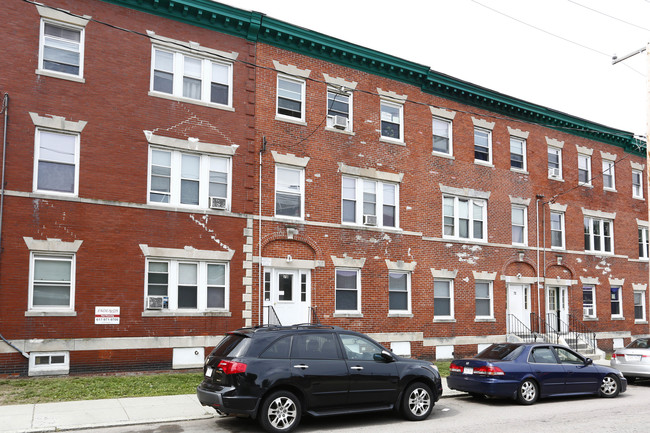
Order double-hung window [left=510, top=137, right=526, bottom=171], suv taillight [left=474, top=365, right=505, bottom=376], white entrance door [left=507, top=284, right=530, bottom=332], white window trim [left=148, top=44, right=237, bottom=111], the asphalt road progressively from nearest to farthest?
the asphalt road
suv taillight [left=474, top=365, right=505, bottom=376]
white window trim [left=148, top=44, right=237, bottom=111]
white entrance door [left=507, top=284, right=530, bottom=332]
double-hung window [left=510, top=137, right=526, bottom=171]

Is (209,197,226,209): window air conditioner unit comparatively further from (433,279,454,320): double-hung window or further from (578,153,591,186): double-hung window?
(578,153,591,186): double-hung window

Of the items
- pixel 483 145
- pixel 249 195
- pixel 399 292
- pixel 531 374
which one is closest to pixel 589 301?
pixel 483 145

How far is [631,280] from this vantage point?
29594 millimetres

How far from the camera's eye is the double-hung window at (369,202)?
20781mm

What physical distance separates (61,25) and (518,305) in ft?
65.3

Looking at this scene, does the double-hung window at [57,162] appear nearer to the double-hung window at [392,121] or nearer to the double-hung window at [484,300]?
the double-hung window at [392,121]

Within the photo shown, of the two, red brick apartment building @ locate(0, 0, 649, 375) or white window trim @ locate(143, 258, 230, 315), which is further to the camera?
white window trim @ locate(143, 258, 230, 315)

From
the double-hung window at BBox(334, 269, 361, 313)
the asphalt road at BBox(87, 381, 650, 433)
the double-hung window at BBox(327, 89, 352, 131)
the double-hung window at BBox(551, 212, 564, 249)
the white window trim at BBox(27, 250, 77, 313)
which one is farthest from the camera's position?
the double-hung window at BBox(551, 212, 564, 249)

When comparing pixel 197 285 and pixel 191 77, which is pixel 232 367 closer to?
pixel 197 285

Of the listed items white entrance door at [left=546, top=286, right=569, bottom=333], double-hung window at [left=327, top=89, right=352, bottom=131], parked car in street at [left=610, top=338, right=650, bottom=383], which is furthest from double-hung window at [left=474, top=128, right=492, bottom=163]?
parked car in street at [left=610, top=338, right=650, bottom=383]

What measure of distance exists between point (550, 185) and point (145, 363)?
19.2m

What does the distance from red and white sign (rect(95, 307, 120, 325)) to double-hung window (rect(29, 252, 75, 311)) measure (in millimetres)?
687

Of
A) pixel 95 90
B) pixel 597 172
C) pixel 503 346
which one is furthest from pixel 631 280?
pixel 95 90

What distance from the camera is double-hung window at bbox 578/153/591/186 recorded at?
1118 inches
